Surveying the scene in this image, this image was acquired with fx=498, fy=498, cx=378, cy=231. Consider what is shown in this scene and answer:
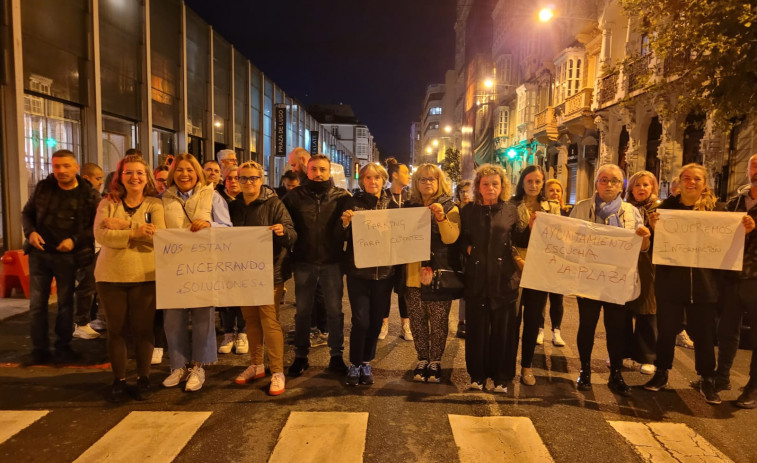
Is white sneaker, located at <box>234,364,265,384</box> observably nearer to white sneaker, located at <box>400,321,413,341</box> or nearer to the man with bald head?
white sneaker, located at <box>400,321,413,341</box>

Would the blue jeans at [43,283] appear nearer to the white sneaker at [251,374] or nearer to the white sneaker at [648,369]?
the white sneaker at [251,374]

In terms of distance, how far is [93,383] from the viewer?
188 inches

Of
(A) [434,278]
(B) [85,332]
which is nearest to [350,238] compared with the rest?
(A) [434,278]

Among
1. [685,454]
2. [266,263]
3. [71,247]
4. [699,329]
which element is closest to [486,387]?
[685,454]

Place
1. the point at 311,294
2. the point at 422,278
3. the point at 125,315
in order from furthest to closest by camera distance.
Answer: the point at 311,294 → the point at 422,278 → the point at 125,315

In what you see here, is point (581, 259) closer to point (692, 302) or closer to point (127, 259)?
point (692, 302)

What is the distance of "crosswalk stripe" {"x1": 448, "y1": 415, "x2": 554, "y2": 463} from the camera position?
11.5 ft

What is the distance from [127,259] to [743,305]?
5.54 metres

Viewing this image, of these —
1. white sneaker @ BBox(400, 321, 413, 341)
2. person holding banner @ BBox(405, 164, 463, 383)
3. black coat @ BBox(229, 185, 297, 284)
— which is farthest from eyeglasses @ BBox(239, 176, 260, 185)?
white sneaker @ BBox(400, 321, 413, 341)

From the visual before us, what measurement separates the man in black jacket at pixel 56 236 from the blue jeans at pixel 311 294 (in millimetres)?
2524

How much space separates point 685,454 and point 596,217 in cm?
208

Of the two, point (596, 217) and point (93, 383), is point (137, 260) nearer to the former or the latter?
point (93, 383)

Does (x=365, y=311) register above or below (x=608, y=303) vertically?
below

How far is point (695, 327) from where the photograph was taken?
4648 mm
